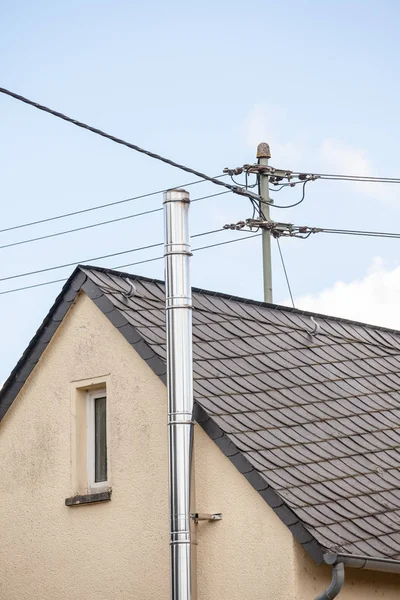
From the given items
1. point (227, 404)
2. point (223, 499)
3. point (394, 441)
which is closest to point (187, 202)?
point (227, 404)

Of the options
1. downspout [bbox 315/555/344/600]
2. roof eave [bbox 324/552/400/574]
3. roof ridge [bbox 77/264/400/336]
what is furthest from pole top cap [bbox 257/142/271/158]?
downspout [bbox 315/555/344/600]

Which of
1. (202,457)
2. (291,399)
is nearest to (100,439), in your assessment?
(202,457)

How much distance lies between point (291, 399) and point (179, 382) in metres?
2.16

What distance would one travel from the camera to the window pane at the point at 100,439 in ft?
43.5

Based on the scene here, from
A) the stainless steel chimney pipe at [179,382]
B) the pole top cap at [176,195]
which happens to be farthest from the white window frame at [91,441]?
the pole top cap at [176,195]

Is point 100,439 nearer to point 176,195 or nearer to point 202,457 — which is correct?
point 202,457

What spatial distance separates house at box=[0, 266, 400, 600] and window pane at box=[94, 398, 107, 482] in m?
0.02

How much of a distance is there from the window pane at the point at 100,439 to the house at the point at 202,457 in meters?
0.02

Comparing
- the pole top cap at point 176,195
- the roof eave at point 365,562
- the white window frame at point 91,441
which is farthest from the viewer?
the white window frame at point 91,441

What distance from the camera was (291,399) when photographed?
43.8 feet

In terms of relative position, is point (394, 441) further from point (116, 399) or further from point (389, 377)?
point (116, 399)

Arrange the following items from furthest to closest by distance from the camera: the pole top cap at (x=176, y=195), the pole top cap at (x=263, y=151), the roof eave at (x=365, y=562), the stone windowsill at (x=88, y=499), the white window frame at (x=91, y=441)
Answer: the pole top cap at (x=263, y=151), the white window frame at (x=91, y=441), the stone windowsill at (x=88, y=499), the pole top cap at (x=176, y=195), the roof eave at (x=365, y=562)

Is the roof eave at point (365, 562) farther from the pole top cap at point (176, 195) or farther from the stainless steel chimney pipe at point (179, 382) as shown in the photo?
the pole top cap at point (176, 195)

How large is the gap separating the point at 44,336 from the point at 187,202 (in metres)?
2.80
